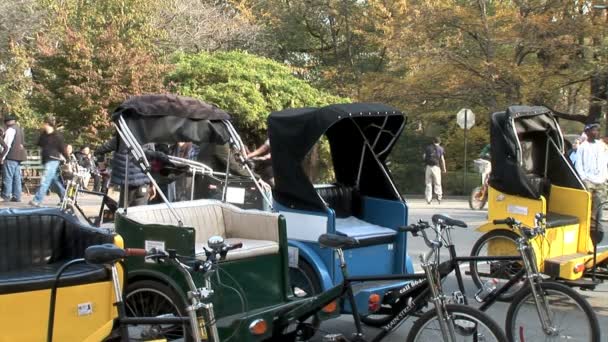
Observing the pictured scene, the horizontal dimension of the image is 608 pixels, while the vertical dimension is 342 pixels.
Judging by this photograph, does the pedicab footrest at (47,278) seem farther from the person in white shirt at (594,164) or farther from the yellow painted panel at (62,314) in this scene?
the person in white shirt at (594,164)

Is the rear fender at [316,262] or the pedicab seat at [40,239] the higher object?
the pedicab seat at [40,239]

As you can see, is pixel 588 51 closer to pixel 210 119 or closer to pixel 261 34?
pixel 261 34

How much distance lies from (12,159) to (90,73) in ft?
20.4

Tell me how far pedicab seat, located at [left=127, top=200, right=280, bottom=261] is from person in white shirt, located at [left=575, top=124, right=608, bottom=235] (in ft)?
18.2

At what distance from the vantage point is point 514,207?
24.5 feet

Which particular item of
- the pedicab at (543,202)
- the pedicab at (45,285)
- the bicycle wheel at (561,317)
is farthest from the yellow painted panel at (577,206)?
the pedicab at (45,285)

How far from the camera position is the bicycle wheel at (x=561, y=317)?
508cm

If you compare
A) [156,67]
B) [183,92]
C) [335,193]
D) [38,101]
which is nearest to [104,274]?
[335,193]

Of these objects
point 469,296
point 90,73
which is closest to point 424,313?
→ point 469,296

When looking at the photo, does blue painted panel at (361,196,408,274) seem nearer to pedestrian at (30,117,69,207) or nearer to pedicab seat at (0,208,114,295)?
pedicab seat at (0,208,114,295)

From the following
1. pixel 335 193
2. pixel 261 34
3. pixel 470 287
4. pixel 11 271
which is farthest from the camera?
pixel 261 34

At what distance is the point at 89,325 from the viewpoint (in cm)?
413

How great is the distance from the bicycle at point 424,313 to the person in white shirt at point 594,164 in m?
5.63

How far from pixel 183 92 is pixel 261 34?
11.8 meters
